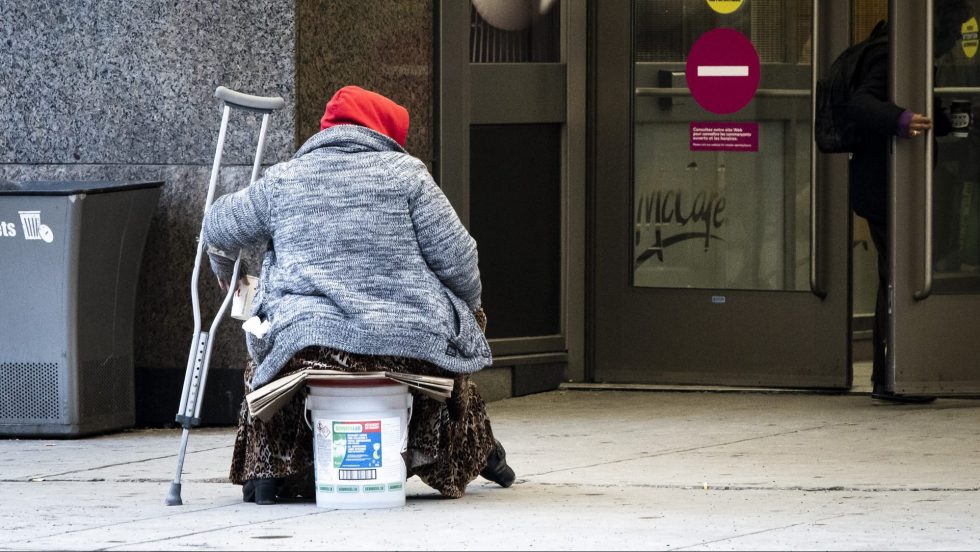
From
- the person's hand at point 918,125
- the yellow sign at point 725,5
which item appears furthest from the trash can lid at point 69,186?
the person's hand at point 918,125

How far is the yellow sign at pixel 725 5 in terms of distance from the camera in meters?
9.11

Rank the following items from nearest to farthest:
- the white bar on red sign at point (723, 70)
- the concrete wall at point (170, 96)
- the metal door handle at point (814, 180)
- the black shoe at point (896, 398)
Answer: the concrete wall at point (170, 96) < the black shoe at point (896, 398) < the metal door handle at point (814, 180) < the white bar on red sign at point (723, 70)

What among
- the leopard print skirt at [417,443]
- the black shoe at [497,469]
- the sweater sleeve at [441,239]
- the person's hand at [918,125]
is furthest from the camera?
the person's hand at [918,125]

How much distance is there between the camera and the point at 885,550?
5.12 m

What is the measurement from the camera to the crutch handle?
6141mm

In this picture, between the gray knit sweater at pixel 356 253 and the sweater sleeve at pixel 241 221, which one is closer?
the gray knit sweater at pixel 356 253

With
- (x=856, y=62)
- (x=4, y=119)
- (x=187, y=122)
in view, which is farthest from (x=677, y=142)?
(x=4, y=119)

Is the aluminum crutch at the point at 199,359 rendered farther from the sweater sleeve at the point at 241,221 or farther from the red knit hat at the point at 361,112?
the red knit hat at the point at 361,112

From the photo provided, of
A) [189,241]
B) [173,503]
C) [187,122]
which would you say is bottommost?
[173,503]

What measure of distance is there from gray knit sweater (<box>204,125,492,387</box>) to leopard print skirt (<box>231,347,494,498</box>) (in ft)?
0.50

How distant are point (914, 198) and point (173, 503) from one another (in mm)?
3900

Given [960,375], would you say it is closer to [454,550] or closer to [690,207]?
[690,207]

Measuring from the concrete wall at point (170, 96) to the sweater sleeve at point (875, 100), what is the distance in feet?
6.92

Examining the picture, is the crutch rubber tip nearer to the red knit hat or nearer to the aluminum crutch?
the aluminum crutch
